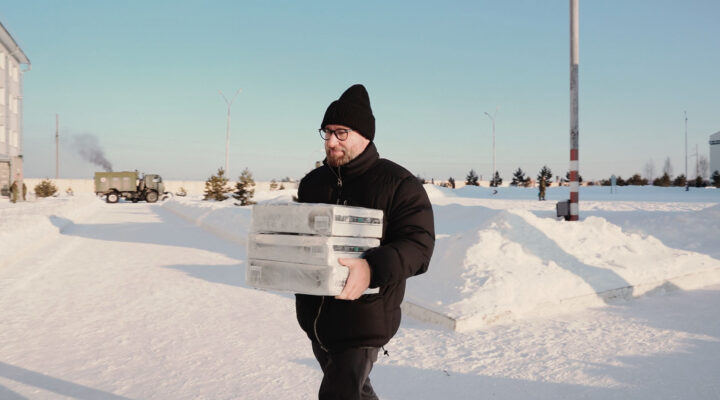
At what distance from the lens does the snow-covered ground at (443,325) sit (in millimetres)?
4277

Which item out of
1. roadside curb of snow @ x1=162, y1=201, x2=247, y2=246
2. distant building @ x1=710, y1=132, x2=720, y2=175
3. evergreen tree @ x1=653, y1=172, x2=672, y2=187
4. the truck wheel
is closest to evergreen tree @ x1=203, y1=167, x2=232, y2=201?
the truck wheel

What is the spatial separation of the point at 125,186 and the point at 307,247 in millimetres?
48703

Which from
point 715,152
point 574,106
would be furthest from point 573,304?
point 715,152

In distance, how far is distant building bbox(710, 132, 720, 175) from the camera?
90438 mm

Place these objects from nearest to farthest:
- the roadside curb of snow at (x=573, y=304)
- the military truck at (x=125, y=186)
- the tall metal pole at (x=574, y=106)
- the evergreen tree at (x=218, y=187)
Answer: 1. the roadside curb of snow at (x=573, y=304)
2. the tall metal pole at (x=574, y=106)
3. the evergreen tree at (x=218, y=187)
4. the military truck at (x=125, y=186)

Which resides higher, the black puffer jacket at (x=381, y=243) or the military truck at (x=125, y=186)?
the military truck at (x=125, y=186)

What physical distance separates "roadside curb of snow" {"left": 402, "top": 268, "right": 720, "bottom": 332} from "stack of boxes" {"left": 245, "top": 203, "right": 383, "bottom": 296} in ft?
12.7

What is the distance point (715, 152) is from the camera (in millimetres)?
91188

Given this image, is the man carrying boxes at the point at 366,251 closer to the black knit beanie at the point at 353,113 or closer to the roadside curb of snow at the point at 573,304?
the black knit beanie at the point at 353,113

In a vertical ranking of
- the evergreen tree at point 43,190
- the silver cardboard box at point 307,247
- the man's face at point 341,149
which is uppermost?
the evergreen tree at point 43,190

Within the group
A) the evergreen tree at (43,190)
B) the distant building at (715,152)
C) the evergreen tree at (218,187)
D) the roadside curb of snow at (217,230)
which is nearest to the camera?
the roadside curb of snow at (217,230)

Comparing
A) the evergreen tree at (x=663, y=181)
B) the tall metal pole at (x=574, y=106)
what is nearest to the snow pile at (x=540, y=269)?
the tall metal pole at (x=574, y=106)

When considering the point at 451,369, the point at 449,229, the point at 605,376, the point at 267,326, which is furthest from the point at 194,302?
the point at 449,229

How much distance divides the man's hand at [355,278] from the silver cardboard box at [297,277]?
0.02 m
